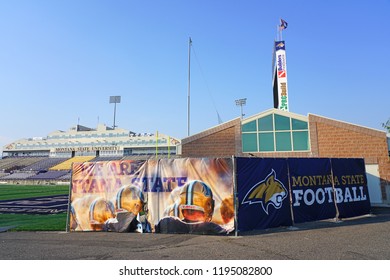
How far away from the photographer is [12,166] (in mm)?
71500

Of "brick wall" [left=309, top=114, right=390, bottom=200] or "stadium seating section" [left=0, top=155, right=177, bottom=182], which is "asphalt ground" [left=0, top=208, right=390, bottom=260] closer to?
"brick wall" [left=309, top=114, right=390, bottom=200]

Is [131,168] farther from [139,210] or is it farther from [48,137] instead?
[48,137]

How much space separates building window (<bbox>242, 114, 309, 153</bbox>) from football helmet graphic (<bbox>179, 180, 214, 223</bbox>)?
1091 cm

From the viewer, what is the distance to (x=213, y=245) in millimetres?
6875

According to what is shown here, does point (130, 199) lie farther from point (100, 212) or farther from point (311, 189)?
point (311, 189)

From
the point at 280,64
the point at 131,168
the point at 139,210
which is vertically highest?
the point at 280,64

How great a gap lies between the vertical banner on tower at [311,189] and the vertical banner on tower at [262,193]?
0.41 m

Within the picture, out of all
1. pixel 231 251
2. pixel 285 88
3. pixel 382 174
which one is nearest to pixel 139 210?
pixel 231 251

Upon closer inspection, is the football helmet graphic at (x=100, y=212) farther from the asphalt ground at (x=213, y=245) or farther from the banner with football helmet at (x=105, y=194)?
the asphalt ground at (x=213, y=245)

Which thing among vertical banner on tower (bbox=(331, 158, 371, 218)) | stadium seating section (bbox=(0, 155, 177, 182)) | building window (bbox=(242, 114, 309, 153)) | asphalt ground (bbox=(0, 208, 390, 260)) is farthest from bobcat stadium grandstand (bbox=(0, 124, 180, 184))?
asphalt ground (bbox=(0, 208, 390, 260))

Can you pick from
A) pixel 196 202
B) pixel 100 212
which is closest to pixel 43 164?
pixel 100 212

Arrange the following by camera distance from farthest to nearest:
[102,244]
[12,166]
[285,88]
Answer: [12,166] → [285,88] → [102,244]
